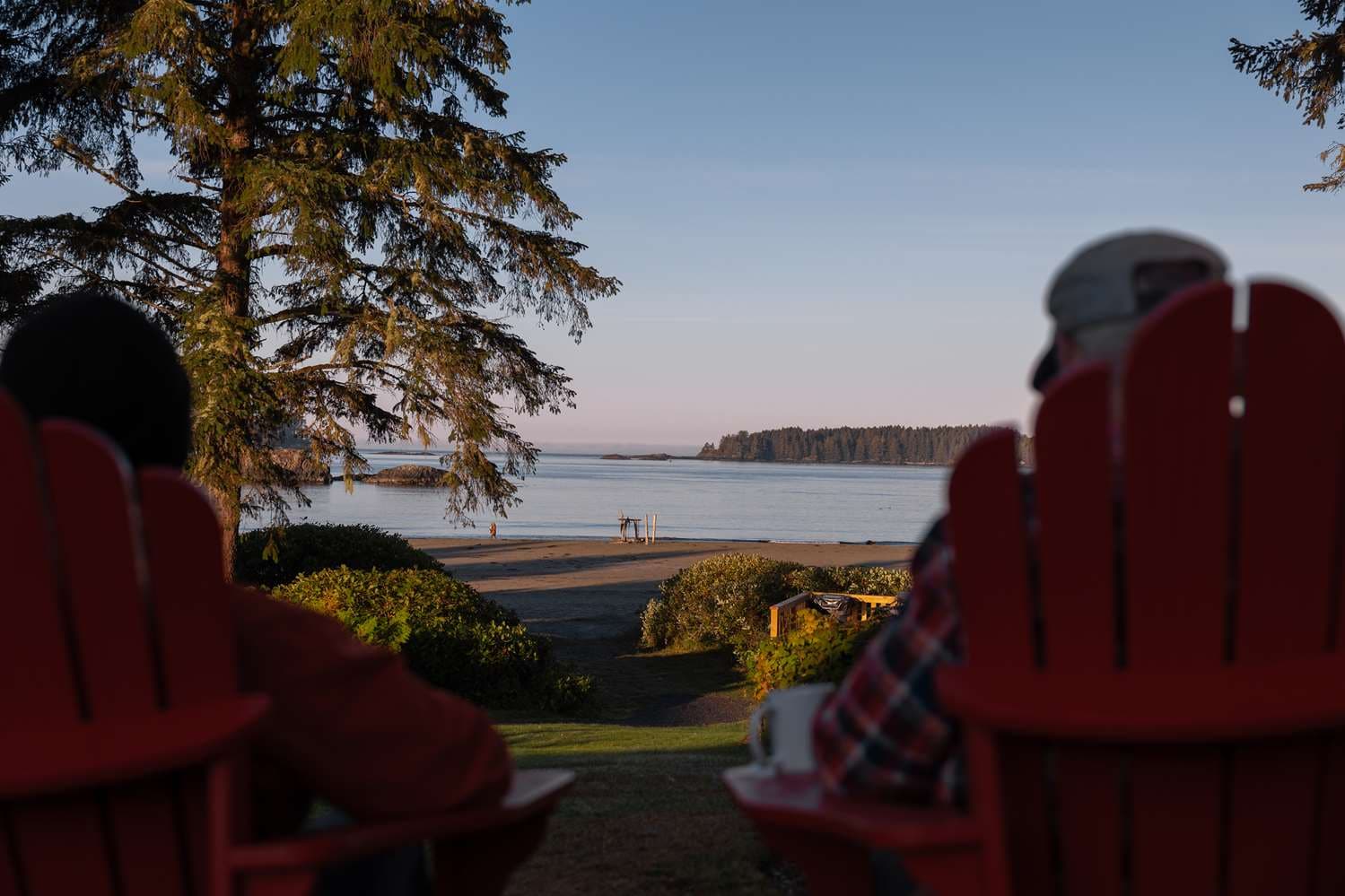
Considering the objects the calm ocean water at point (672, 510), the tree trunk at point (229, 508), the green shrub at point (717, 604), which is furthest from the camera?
the calm ocean water at point (672, 510)

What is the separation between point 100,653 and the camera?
1.78 m

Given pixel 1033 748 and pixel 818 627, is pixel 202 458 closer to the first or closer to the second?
pixel 818 627

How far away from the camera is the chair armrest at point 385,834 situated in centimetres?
177

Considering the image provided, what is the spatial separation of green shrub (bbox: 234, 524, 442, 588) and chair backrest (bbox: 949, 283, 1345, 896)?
14.7m

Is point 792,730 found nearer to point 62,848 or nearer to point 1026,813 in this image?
point 1026,813

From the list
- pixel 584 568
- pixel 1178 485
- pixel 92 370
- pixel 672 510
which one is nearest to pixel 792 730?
pixel 1178 485

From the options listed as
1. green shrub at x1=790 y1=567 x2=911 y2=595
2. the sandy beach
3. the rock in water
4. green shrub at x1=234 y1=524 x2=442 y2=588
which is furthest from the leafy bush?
the rock in water

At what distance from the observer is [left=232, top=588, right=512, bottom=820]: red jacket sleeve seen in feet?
6.32

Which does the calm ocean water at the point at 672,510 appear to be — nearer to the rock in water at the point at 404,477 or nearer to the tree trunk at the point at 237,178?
the rock in water at the point at 404,477

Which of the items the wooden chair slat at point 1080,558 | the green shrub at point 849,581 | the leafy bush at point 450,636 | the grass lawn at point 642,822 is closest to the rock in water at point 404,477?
the green shrub at point 849,581

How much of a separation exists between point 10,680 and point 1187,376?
6.03ft

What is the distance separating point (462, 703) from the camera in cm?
210

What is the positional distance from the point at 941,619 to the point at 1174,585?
35 centimetres

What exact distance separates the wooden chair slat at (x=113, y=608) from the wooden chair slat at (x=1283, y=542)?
66.4 inches
